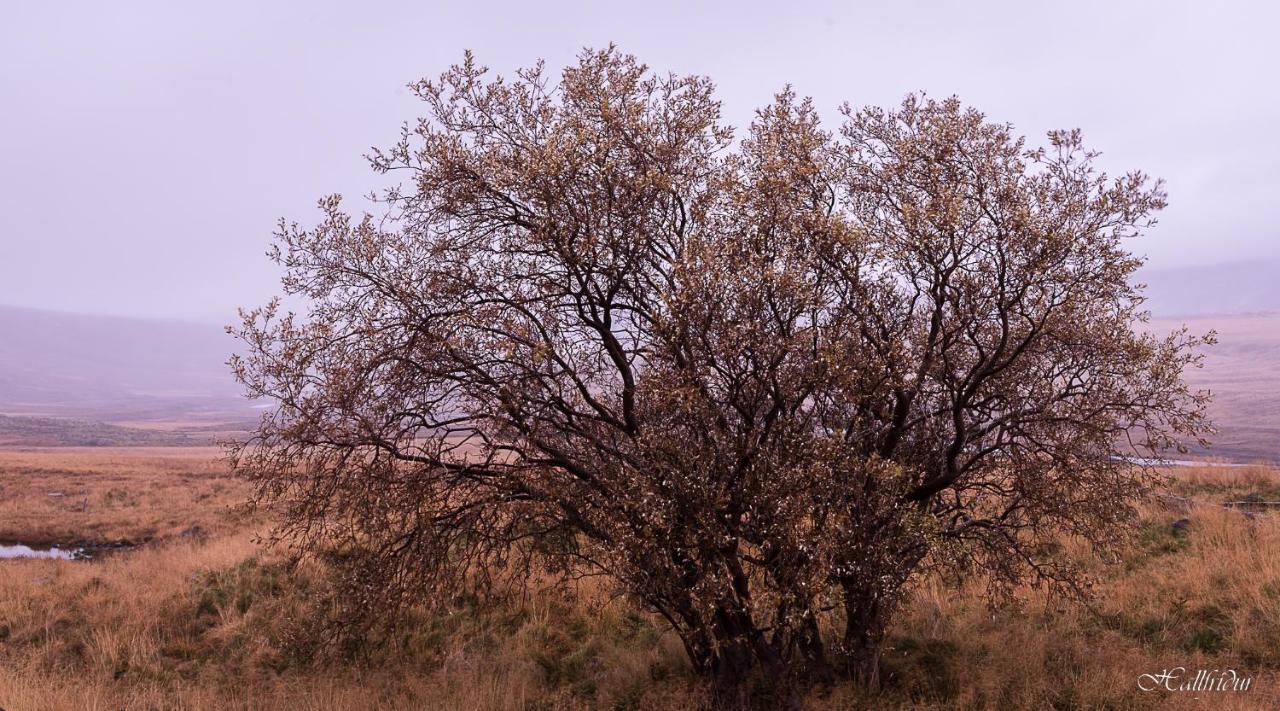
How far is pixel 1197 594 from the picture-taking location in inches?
519

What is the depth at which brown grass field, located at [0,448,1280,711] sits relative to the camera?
1096cm

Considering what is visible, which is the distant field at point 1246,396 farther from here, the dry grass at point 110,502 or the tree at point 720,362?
the dry grass at point 110,502

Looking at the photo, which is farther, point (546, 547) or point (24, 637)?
point (24, 637)

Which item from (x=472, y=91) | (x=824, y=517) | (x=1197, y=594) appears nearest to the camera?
(x=824, y=517)

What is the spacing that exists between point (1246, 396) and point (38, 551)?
448 ft

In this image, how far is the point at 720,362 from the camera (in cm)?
895

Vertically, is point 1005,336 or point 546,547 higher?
point 1005,336

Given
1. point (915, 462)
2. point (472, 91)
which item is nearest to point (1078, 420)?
point (915, 462)

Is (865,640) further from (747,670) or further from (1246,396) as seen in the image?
(1246,396)

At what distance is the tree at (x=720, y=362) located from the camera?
8531 mm

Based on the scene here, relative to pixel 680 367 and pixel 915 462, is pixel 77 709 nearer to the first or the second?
pixel 680 367

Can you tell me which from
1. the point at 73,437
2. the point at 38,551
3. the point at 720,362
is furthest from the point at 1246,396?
the point at 73,437

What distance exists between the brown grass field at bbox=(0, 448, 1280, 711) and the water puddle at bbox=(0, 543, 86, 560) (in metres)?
6.25

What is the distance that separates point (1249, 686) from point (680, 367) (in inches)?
371
